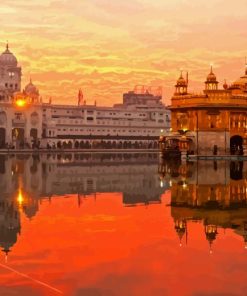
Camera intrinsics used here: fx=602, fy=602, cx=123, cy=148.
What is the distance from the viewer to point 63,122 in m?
112

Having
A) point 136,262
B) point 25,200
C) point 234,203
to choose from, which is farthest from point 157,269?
point 25,200

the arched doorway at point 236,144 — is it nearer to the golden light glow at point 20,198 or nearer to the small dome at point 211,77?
the small dome at point 211,77

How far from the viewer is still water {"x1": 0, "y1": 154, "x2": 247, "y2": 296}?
7.95 metres

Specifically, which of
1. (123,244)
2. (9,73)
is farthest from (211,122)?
(9,73)

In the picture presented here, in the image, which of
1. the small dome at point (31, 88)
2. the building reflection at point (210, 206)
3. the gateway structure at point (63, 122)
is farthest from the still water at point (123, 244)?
the small dome at point (31, 88)

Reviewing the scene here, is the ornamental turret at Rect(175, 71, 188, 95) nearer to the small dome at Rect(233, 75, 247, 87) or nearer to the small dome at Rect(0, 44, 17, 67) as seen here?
the small dome at Rect(233, 75, 247, 87)

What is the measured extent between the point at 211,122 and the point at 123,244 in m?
49.7

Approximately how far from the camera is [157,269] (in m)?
8.80

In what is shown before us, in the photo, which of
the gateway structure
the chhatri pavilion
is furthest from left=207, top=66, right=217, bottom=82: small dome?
the gateway structure

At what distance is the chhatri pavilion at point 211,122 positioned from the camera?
59062 millimetres

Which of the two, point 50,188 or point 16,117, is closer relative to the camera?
point 50,188

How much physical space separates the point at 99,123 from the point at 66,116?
259 inches

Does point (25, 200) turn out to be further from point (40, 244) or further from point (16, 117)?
point (16, 117)

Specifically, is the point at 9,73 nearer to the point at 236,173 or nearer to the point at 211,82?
the point at 211,82
